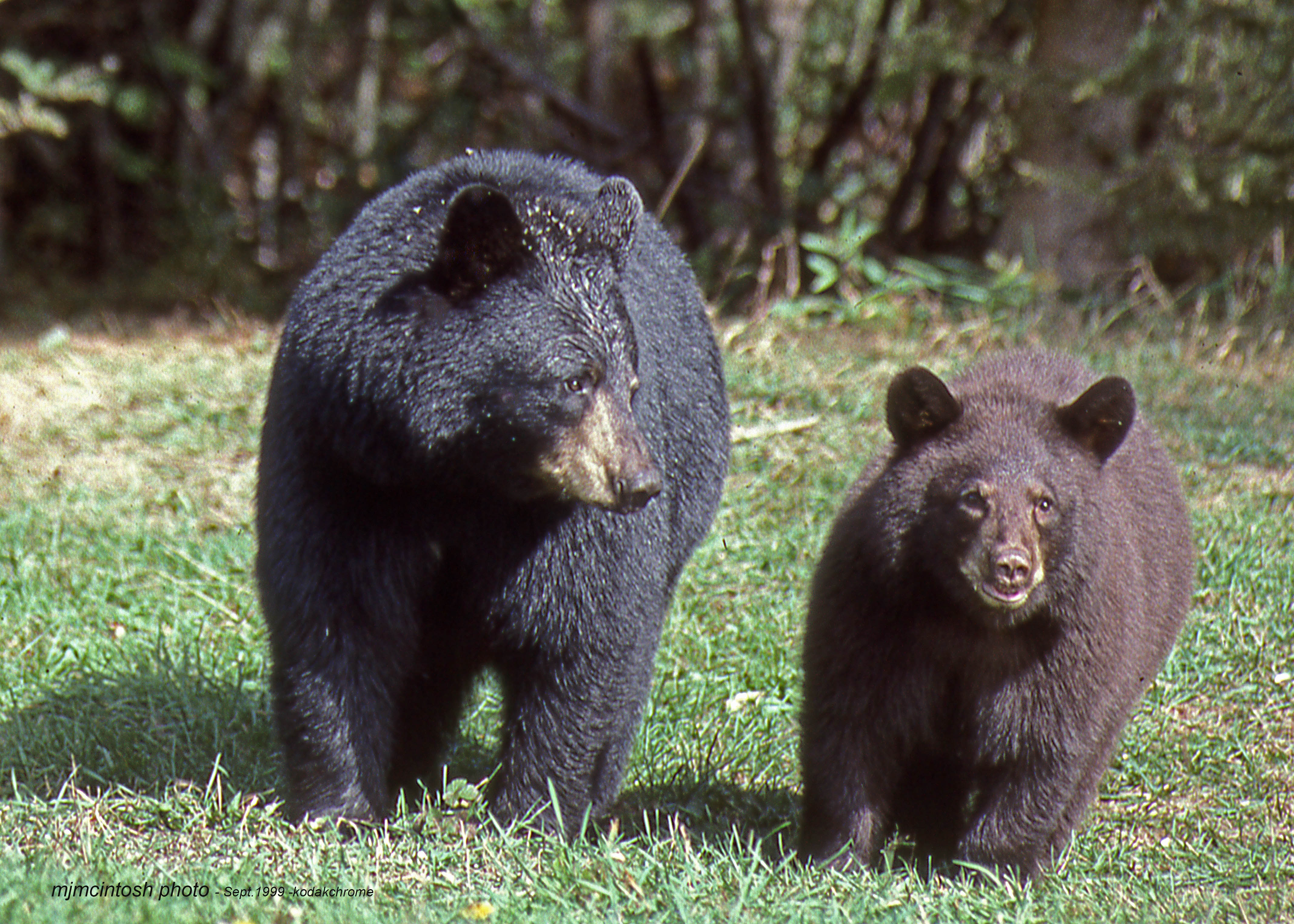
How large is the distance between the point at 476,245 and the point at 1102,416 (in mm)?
1741

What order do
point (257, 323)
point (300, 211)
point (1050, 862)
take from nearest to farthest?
point (1050, 862) < point (257, 323) < point (300, 211)

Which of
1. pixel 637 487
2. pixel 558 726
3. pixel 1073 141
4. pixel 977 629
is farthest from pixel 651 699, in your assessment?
pixel 1073 141

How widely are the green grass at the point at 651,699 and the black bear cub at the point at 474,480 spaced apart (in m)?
0.34

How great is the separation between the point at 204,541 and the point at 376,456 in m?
2.81

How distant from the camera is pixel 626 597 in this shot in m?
4.02

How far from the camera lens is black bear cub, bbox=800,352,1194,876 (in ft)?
12.9

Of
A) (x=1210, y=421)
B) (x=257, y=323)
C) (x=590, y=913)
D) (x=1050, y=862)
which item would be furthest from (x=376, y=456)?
(x=257, y=323)

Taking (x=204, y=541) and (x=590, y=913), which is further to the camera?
(x=204, y=541)

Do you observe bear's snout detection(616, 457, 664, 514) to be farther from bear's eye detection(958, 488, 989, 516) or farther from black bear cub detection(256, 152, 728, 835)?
bear's eye detection(958, 488, 989, 516)

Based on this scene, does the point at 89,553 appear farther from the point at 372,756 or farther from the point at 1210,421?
the point at 1210,421

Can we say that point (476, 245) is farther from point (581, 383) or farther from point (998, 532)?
point (998, 532)

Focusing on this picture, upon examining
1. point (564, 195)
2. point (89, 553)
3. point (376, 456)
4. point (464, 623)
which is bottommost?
point (89, 553)

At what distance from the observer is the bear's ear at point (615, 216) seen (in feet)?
12.5

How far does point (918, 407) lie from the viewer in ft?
→ 13.4
